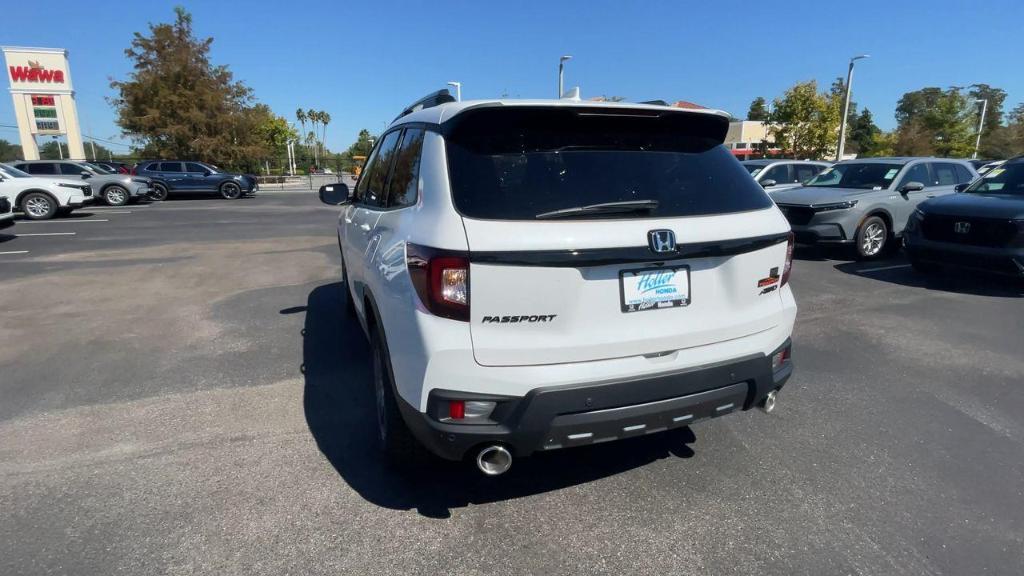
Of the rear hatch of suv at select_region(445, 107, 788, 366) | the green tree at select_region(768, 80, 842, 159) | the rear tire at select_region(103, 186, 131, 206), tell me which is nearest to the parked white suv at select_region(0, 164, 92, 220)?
the rear tire at select_region(103, 186, 131, 206)

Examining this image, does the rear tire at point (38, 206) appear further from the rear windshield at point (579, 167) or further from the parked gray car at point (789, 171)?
the parked gray car at point (789, 171)

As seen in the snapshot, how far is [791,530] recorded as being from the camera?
252 centimetres

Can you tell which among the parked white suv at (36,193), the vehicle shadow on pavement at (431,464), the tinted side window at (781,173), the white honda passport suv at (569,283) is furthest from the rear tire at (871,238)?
the parked white suv at (36,193)

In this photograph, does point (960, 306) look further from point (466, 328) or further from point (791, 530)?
point (466, 328)

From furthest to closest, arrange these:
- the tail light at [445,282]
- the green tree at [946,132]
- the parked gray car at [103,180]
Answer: the green tree at [946,132] → the parked gray car at [103,180] → the tail light at [445,282]

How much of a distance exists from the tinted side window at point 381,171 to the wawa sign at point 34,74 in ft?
142

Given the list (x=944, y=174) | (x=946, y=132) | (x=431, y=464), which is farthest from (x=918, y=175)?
(x=946, y=132)

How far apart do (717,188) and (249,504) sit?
2714mm

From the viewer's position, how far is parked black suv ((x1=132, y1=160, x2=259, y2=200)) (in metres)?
23.0

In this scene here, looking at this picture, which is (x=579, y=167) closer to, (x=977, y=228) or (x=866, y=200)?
(x=977, y=228)

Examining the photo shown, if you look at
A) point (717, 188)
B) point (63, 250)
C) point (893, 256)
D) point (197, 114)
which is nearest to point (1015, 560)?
point (717, 188)

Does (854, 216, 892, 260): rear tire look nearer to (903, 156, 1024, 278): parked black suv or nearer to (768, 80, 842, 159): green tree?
(903, 156, 1024, 278): parked black suv

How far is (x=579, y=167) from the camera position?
241 centimetres

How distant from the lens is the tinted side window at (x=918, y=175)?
31.0ft
